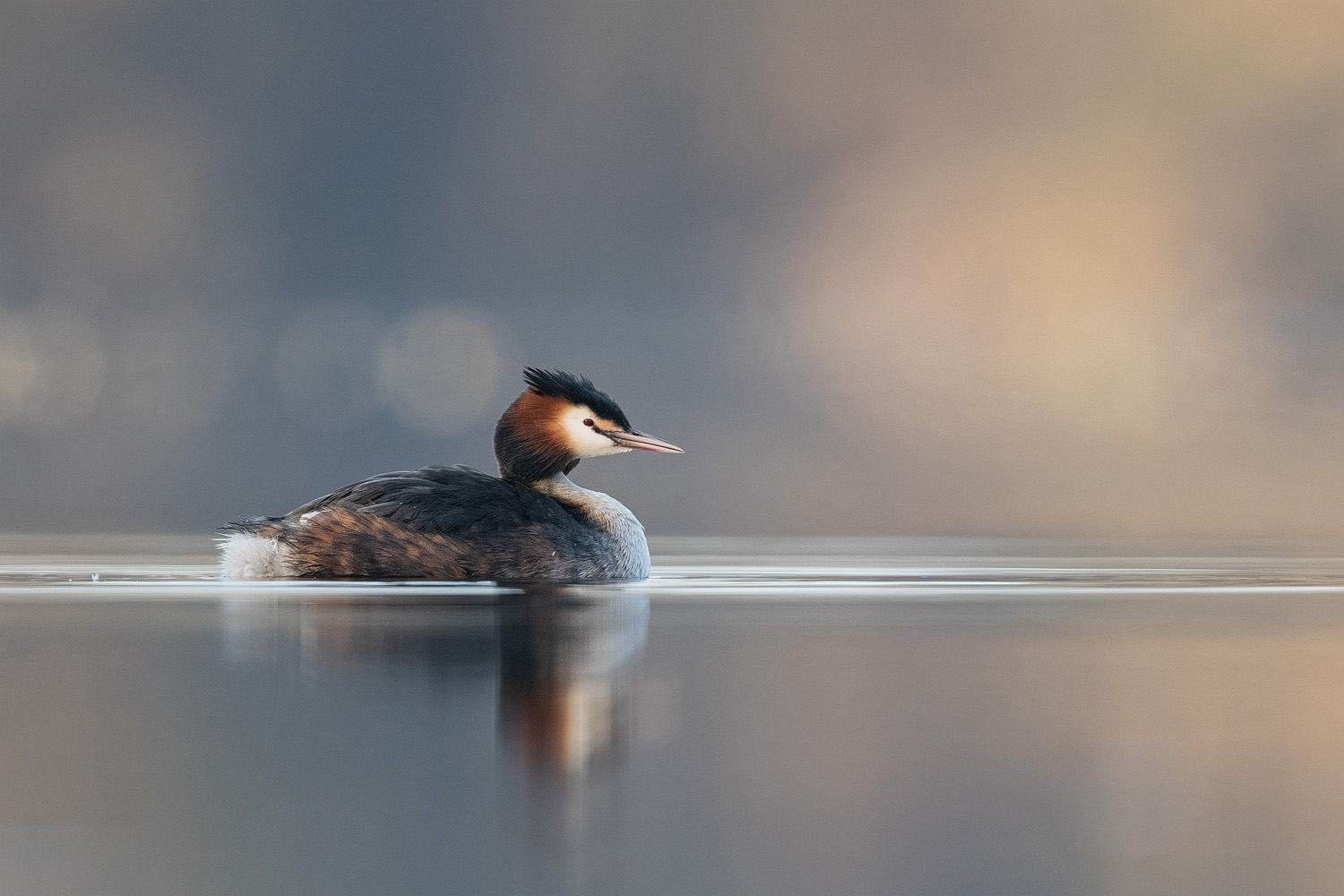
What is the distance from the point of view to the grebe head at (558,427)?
6.27 meters

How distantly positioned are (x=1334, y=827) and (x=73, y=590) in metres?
4.93

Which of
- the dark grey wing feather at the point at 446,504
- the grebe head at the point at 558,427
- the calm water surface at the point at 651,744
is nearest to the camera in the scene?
the calm water surface at the point at 651,744

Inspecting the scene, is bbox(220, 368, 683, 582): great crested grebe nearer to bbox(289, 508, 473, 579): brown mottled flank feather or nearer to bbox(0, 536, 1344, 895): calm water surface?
bbox(289, 508, 473, 579): brown mottled flank feather

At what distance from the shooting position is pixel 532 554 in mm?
5773

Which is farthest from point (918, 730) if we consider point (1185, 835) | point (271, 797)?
point (271, 797)

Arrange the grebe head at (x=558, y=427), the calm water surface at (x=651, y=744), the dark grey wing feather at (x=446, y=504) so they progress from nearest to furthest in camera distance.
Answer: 1. the calm water surface at (x=651, y=744)
2. the dark grey wing feather at (x=446, y=504)
3. the grebe head at (x=558, y=427)

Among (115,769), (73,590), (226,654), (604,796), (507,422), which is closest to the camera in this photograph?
(604,796)

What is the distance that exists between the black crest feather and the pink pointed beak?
84 millimetres

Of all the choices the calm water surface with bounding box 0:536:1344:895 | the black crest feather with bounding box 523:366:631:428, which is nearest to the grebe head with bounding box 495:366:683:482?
the black crest feather with bounding box 523:366:631:428

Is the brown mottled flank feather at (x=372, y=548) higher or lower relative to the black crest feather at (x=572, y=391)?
lower

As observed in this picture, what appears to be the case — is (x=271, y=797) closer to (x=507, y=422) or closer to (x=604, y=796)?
(x=604, y=796)

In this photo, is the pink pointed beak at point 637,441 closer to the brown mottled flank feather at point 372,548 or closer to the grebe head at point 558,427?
the grebe head at point 558,427

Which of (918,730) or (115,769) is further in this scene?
(918,730)

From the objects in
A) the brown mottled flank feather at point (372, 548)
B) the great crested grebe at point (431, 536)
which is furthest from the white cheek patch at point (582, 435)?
the brown mottled flank feather at point (372, 548)
